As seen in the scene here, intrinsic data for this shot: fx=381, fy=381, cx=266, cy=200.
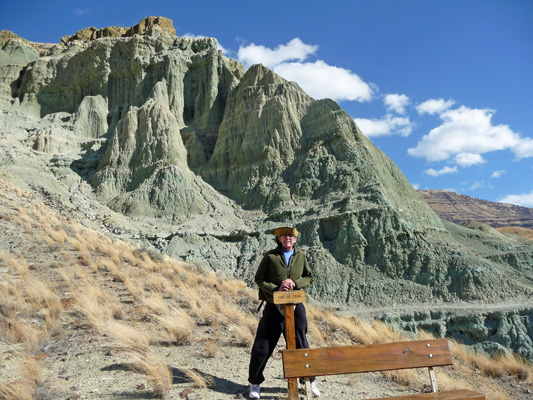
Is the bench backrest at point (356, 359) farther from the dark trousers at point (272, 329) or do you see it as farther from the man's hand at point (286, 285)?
the dark trousers at point (272, 329)

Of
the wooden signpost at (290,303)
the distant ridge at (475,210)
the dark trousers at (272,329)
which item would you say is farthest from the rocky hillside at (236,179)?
the distant ridge at (475,210)

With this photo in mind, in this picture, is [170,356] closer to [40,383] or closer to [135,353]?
[135,353]

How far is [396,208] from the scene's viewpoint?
94.4ft

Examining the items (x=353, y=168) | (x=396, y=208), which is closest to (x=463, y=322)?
(x=396, y=208)

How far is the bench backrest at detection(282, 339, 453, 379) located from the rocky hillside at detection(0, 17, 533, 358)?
65.5 feet

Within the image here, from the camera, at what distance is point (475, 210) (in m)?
139

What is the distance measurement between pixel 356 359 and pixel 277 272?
1.48 meters

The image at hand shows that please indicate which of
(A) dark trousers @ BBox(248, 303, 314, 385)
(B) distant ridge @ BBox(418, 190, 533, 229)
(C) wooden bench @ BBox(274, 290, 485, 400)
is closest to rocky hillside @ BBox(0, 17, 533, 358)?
(A) dark trousers @ BBox(248, 303, 314, 385)

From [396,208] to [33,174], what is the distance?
2962 cm

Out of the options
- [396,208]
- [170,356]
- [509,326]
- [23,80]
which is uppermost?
[23,80]

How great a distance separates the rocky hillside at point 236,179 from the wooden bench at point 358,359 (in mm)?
19910

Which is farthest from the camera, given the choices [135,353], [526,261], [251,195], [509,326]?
[251,195]

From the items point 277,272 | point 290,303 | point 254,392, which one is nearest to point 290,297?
point 290,303

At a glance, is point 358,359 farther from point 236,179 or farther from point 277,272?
point 236,179
